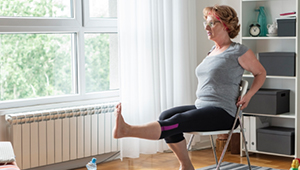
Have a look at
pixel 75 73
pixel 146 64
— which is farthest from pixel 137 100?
pixel 75 73

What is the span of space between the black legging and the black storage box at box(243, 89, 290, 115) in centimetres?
110

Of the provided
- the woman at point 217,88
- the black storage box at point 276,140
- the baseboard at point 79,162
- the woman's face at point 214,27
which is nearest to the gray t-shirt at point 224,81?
the woman at point 217,88

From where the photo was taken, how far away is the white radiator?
368 centimetres

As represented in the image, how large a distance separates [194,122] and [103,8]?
1.74 metres

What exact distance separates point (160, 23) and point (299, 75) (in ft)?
4.36

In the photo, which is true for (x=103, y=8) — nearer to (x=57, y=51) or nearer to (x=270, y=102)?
(x=57, y=51)

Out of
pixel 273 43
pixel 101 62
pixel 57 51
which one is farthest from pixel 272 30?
pixel 57 51

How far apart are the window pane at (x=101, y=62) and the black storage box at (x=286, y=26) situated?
4.87 feet

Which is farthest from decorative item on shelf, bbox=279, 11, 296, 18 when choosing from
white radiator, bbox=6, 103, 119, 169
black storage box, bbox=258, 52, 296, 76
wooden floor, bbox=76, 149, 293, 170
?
white radiator, bbox=6, 103, 119, 169

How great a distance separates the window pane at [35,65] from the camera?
150 inches

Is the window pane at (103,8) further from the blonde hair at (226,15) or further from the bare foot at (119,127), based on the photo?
the bare foot at (119,127)

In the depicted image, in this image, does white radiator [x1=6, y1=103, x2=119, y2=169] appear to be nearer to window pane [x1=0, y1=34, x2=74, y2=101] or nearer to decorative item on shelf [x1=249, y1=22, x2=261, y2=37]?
window pane [x1=0, y1=34, x2=74, y2=101]

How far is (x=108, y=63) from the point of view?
445cm

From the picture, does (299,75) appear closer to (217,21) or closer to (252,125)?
(252,125)
